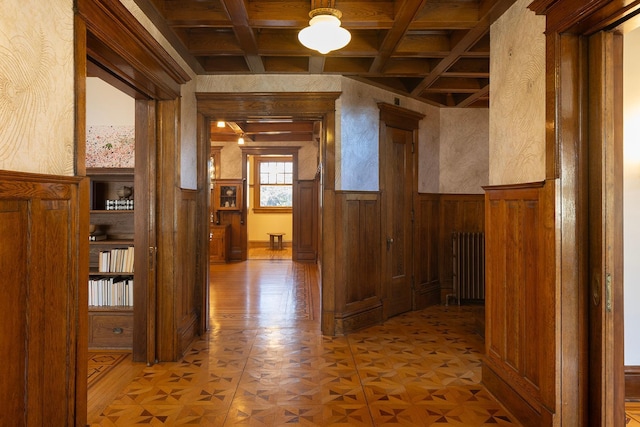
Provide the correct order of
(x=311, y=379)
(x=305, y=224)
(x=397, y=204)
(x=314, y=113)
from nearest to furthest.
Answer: (x=311, y=379)
(x=314, y=113)
(x=397, y=204)
(x=305, y=224)

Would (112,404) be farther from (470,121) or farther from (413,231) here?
(470,121)

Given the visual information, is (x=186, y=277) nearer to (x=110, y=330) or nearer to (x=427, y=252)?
(x=110, y=330)

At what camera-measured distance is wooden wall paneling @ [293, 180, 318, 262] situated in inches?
390

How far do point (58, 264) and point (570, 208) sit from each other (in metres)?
2.68

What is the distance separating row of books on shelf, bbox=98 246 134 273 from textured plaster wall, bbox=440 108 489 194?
417 cm

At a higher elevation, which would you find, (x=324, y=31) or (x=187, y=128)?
(x=324, y=31)

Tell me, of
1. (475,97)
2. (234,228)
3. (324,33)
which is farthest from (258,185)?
(324,33)

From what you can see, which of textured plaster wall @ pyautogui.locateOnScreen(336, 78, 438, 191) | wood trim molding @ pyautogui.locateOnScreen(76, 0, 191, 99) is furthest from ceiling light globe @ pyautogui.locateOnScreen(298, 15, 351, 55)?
textured plaster wall @ pyautogui.locateOnScreen(336, 78, 438, 191)

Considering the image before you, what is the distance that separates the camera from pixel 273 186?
13242mm

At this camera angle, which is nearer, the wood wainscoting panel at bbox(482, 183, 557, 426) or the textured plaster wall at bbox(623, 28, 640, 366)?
the wood wainscoting panel at bbox(482, 183, 557, 426)

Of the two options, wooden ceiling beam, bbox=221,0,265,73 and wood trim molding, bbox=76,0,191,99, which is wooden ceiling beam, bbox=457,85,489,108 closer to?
wooden ceiling beam, bbox=221,0,265,73

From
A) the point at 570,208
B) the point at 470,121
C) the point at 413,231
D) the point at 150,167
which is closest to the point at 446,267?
the point at 413,231

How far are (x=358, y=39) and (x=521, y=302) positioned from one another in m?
2.69

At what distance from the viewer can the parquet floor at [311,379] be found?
2758mm
